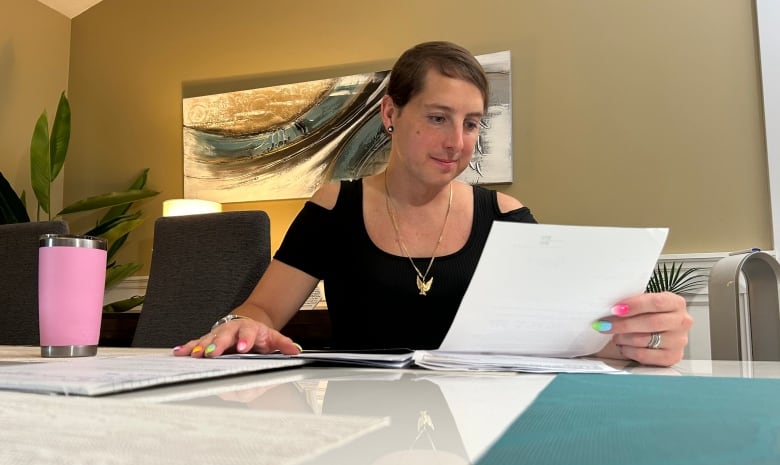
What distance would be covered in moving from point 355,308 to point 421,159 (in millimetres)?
360

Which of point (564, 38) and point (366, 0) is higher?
point (366, 0)

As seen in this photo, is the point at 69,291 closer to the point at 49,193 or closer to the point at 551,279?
the point at 551,279

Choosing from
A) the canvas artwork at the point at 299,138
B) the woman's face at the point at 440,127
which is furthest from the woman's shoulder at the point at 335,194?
the canvas artwork at the point at 299,138

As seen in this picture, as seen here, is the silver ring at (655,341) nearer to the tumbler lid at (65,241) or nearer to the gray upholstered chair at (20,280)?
the tumbler lid at (65,241)

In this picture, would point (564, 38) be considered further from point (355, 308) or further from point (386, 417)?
point (386, 417)

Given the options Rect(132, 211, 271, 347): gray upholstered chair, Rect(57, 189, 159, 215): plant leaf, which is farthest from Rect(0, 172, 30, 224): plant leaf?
Rect(132, 211, 271, 347): gray upholstered chair

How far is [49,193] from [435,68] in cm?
257

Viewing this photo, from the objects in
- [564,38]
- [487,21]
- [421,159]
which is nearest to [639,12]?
[564,38]

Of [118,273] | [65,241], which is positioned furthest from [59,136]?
[65,241]

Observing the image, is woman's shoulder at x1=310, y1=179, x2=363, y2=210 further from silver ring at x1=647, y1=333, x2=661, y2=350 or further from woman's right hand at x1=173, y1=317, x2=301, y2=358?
silver ring at x1=647, y1=333, x2=661, y2=350

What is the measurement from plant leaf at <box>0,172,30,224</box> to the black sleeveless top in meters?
2.23

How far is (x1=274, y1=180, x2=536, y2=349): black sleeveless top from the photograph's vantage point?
1.38 meters

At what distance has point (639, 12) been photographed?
2.78 meters

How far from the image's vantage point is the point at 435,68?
4.79ft
